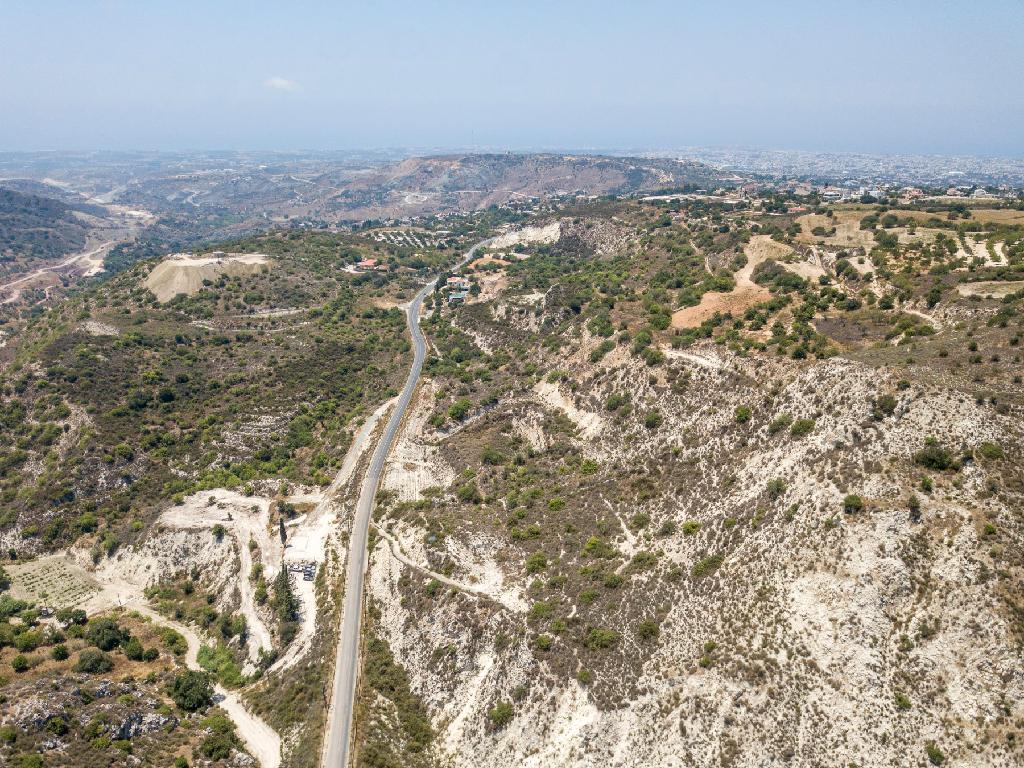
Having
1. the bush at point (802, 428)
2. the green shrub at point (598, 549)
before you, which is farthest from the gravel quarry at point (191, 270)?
the bush at point (802, 428)

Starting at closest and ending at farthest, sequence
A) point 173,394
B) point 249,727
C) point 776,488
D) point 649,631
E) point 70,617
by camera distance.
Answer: point 649,631
point 776,488
point 249,727
point 70,617
point 173,394

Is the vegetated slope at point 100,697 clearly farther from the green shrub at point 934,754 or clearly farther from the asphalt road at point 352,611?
the green shrub at point 934,754

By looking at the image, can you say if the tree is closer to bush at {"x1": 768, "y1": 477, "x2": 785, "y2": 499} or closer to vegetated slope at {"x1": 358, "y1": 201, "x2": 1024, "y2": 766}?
vegetated slope at {"x1": 358, "y1": 201, "x2": 1024, "y2": 766}

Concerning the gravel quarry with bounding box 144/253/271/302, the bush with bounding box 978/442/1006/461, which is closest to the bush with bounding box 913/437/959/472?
the bush with bounding box 978/442/1006/461

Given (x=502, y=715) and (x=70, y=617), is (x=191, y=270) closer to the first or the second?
(x=70, y=617)

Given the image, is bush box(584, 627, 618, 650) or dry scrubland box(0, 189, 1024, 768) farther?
bush box(584, 627, 618, 650)

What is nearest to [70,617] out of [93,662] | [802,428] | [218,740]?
[93,662]

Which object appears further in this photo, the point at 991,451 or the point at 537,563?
the point at 537,563
